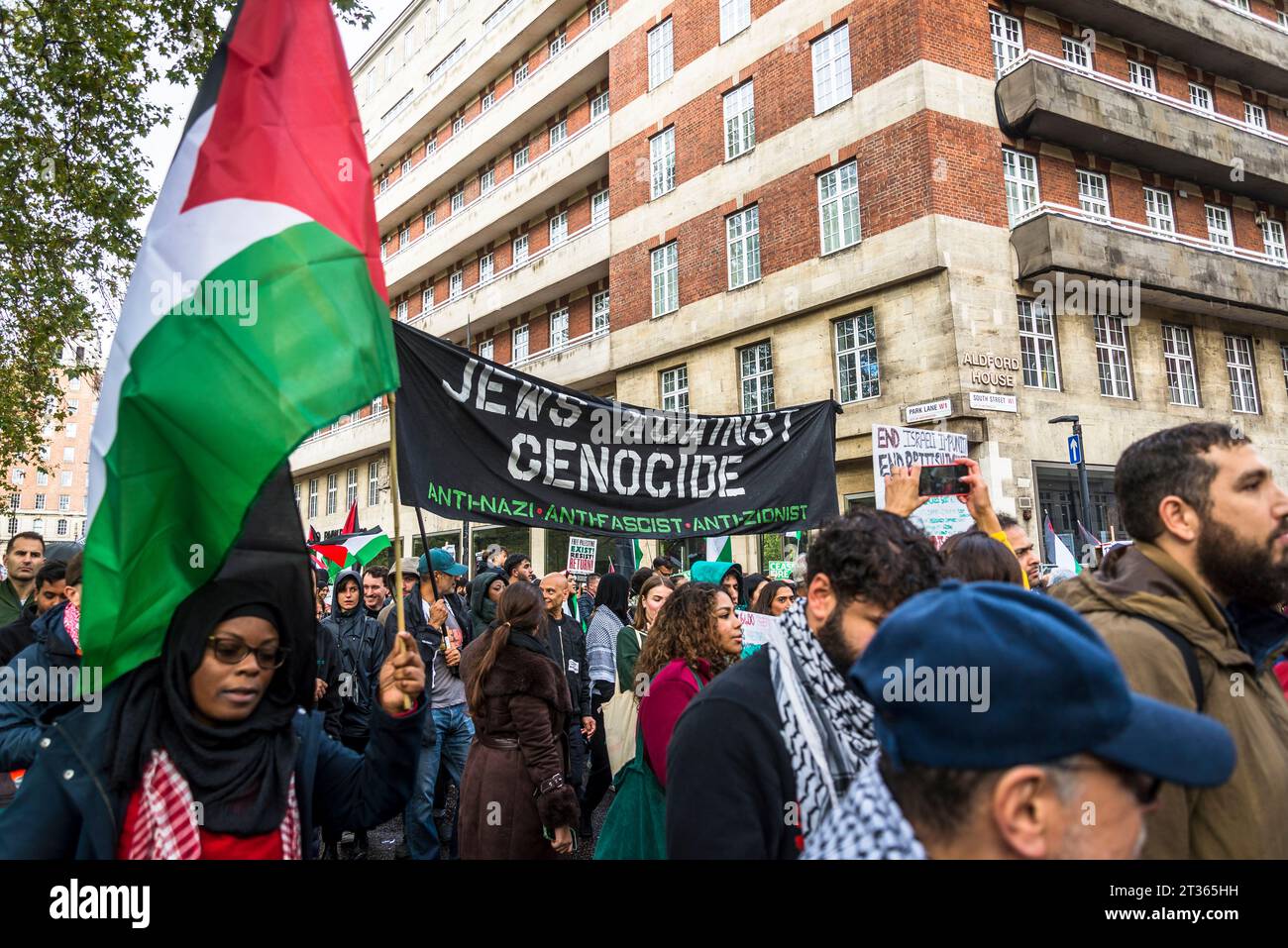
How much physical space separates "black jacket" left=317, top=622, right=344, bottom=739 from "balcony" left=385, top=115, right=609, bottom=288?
810 inches

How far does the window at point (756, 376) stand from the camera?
62.5 ft

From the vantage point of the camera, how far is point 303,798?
2385 mm

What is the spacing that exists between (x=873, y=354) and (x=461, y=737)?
12947 mm

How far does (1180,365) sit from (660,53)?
1482 cm

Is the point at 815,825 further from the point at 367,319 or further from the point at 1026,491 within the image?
the point at 1026,491

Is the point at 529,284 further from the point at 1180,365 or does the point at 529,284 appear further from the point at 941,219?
the point at 1180,365

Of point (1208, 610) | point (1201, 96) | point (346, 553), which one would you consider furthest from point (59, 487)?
point (1208, 610)

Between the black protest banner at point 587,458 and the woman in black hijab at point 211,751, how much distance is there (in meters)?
1.48

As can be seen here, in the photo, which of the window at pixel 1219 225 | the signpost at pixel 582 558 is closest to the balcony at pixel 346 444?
the signpost at pixel 582 558

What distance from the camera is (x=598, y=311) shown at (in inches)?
992

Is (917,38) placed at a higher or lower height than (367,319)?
higher
